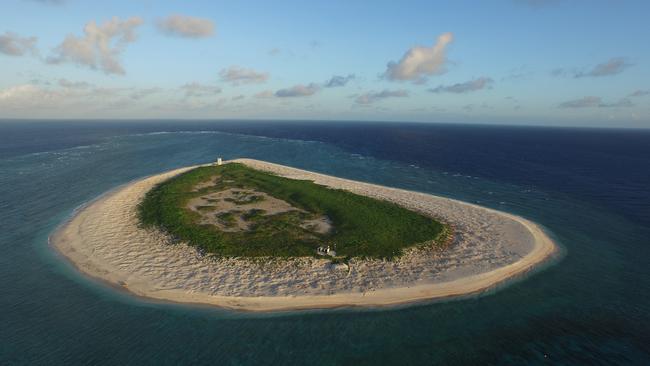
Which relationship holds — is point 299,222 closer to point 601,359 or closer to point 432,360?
point 432,360

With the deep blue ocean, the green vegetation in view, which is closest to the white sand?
the deep blue ocean

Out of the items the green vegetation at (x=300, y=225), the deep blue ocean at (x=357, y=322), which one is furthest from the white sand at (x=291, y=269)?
the green vegetation at (x=300, y=225)

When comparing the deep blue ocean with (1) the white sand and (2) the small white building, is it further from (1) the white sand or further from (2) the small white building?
(2) the small white building

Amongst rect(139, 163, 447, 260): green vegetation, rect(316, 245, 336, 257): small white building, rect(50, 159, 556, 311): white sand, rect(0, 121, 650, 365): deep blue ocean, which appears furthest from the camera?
rect(139, 163, 447, 260): green vegetation

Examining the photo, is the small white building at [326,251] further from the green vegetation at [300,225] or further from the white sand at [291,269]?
the white sand at [291,269]

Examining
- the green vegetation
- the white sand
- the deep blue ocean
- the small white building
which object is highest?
the green vegetation

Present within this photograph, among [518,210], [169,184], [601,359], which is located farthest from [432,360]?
[169,184]

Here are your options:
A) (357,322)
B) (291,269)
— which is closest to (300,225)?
(291,269)
